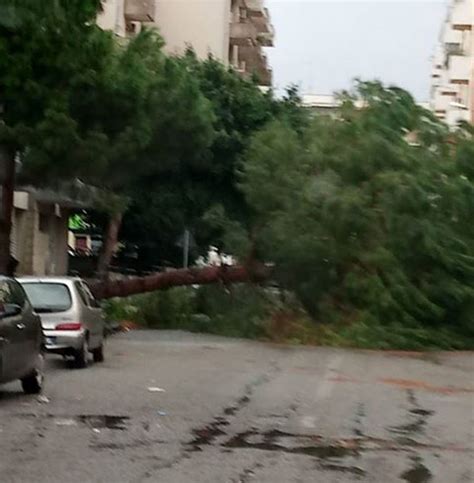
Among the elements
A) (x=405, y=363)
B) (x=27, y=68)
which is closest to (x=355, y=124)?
(x=405, y=363)

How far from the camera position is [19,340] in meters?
16.9

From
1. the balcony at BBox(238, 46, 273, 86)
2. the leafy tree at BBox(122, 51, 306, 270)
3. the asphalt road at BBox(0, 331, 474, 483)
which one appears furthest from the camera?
the balcony at BBox(238, 46, 273, 86)

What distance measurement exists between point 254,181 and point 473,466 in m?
25.1

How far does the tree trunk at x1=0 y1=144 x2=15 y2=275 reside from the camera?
29984mm

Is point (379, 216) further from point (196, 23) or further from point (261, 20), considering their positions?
point (261, 20)

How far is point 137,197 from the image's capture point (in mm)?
44750

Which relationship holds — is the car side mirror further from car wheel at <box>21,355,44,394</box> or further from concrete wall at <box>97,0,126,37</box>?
concrete wall at <box>97,0,126,37</box>

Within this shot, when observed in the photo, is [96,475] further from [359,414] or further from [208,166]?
[208,166]

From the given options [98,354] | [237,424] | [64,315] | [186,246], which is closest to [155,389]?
[64,315]

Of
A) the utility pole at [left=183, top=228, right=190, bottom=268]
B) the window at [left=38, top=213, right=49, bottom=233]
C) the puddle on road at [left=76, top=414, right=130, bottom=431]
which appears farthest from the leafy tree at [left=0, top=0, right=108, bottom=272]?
the window at [left=38, top=213, right=49, bottom=233]

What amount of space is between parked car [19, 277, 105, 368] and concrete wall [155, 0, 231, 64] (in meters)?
44.9

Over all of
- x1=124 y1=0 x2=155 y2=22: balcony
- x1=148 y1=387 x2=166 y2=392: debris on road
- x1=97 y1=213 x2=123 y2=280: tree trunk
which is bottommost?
x1=148 y1=387 x2=166 y2=392: debris on road

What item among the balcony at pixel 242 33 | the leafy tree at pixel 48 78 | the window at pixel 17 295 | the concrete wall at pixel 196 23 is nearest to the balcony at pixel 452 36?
the balcony at pixel 242 33

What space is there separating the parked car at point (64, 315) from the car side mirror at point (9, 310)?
224 inches
